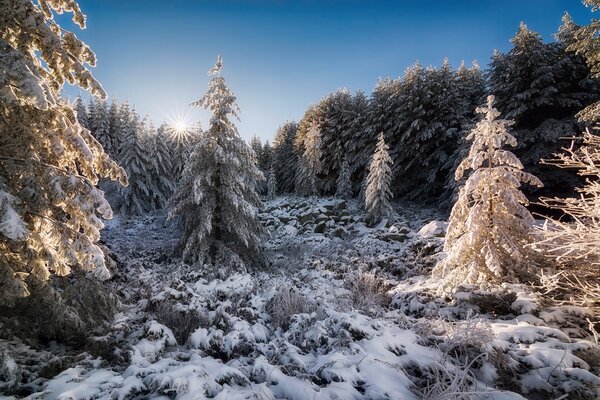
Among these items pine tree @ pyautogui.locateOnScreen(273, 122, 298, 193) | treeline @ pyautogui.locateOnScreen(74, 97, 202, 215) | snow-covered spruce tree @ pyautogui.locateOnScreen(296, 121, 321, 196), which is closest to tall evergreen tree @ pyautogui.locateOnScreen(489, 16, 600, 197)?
snow-covered spruce tree @ pyautogui.locateOnScreen(296, 121, 321, 196)

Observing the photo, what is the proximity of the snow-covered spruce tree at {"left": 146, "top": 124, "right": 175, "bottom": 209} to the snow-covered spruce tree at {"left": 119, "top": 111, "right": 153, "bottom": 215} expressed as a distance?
0.66 meters

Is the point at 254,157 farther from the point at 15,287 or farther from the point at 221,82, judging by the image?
the point at 15,287

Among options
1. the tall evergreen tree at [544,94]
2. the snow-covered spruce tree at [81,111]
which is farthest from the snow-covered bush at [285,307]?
the snow-covered spruce tree at [81,111]

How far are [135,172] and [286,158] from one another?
19664 mm

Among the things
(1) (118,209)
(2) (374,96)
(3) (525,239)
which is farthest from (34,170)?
(2) (374,96)

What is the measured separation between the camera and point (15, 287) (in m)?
3.86

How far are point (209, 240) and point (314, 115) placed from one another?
82.6 ft

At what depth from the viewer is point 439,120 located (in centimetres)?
2456

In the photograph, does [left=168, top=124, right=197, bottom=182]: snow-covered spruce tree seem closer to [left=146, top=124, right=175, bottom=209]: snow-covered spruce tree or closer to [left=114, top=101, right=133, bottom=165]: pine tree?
[left=146, top=124, right=175, bottom=209]: snow-covered spruce tree

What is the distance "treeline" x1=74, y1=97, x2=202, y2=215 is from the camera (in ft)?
85.4

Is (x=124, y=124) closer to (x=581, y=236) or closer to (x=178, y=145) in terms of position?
(x=178, y=145)

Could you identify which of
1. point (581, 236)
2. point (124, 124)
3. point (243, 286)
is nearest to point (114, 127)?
point (124, 124)

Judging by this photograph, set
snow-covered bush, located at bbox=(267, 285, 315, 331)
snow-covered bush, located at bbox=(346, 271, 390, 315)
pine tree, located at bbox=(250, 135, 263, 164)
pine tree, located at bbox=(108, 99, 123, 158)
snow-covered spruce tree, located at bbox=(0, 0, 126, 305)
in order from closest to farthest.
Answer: snow-covered spruce tree, located at bbox=(0, 0, 126, 305) < snow-covered bush, located at bbox=(267, 285, 315, 331) < snow-covered bush, located at bbox=(346, 271, 390, 315) < pine tree, located at bbox=(108, 99, 123, 158) < pine tree, located at bbox=(250, 135, 263, 164)

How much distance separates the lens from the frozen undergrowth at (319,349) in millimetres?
3584
